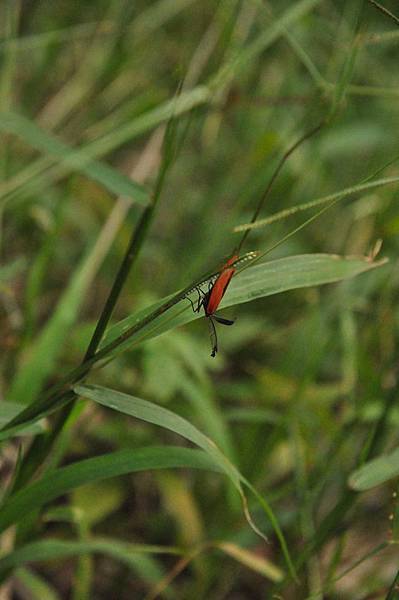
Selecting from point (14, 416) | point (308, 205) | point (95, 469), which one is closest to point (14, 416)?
point (14, 416)

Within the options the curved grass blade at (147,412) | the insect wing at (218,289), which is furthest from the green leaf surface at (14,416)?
the insect wing at (218,289)

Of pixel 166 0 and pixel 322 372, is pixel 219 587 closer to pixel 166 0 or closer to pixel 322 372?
pixel 322 372

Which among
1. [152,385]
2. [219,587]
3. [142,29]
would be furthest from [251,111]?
[219,587]

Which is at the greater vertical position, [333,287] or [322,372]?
[333,287]

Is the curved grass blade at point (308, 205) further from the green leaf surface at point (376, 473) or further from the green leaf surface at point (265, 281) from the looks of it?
the green leaf surface at point (376, 473)

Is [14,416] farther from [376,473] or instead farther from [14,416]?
[376,473]

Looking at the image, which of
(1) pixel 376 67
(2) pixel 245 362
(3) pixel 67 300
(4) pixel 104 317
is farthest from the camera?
(1) pixel 376 67

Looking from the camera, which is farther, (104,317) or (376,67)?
(376,67)

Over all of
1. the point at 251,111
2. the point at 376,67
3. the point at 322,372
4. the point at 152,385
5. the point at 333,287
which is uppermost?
the point at 376,67
